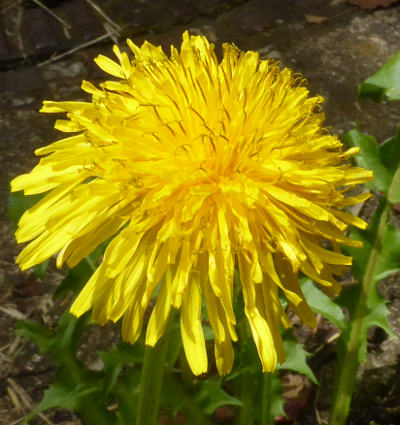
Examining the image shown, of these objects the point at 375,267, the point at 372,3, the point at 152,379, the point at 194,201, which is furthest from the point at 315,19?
the point at 152,379

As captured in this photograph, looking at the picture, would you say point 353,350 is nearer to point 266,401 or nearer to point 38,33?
point 266,401

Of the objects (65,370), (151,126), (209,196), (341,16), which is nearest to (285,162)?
(209,196)

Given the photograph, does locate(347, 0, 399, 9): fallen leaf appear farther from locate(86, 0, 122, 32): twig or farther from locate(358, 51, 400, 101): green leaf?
locate(358, 51, 400, 101): green leaf

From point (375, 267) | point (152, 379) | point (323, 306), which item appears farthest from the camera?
point (375, 267)

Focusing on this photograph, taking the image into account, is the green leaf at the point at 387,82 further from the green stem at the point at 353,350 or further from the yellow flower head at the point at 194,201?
the yellow flower head at the point at 194,201

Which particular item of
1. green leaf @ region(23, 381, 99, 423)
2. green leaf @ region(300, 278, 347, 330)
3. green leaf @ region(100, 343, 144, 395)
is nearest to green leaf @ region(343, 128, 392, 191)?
green leaf @ region(300, 278, 347, 330)
